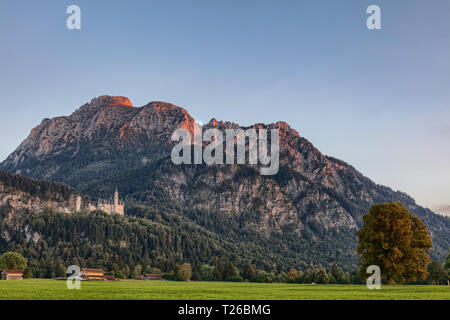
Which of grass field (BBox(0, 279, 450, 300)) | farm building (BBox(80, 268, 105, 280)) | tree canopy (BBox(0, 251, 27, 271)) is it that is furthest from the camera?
farm building (BBox(80, 268, 105, 280))

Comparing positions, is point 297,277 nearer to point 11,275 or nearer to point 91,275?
point 91,275

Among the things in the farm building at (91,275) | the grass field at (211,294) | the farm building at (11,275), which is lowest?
the farm building at (91,275)

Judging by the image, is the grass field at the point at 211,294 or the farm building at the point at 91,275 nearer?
the grass field at the point at 211,294

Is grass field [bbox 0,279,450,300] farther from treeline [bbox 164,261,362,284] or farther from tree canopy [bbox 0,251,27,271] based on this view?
tree canopy [bbox 0,251,27,271]

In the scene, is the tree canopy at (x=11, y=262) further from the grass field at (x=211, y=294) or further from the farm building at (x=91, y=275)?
the grass field at (x=211, y=294)

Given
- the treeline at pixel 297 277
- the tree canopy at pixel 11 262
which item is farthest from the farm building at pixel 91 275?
the treeline at pixel 297 277

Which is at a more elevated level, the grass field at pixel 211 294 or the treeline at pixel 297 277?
the grass field at pixel 211 294

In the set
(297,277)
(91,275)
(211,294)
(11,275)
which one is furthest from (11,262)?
(211,294)

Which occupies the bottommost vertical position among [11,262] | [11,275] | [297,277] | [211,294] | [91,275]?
[91,275]

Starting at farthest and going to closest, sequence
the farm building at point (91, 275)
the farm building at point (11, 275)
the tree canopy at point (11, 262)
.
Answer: the farm building at point (91, 275), the tree canopy at point (11, 262), the farm building at point (11, 275)

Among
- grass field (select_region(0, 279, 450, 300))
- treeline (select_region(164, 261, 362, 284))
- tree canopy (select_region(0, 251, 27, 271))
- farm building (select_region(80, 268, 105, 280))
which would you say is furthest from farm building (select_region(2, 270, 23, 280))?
grass field (select_region(0, 279, 450, 300))
